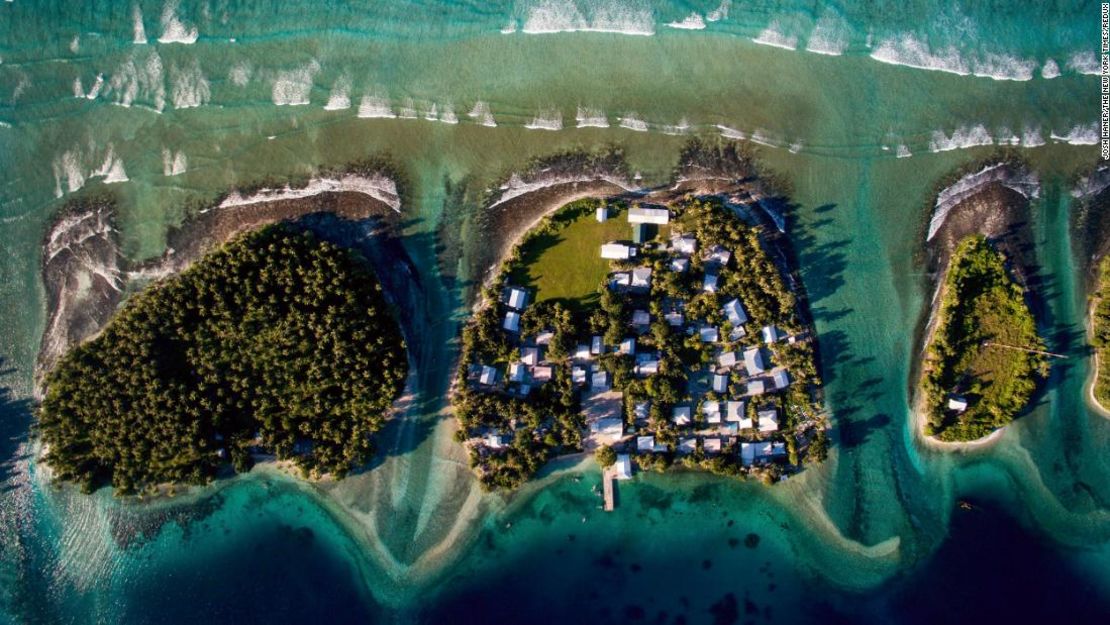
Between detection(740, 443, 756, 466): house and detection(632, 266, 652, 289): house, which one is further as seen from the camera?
detection(740, 443, 756, 466): house

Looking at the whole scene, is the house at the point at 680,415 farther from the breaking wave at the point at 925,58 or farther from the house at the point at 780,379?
the breaking wave at the point at 925,58

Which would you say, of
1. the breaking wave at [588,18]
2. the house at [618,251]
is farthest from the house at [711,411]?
the breaking wave at [588,18]

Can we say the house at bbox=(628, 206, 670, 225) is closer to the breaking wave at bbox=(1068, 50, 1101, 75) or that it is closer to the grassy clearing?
the grassy clearing

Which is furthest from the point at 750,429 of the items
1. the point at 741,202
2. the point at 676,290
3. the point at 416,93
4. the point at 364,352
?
the point at 416,93

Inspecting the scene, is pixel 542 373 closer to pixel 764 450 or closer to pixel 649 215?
pixel 649 215

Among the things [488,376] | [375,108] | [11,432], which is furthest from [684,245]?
[11,432]

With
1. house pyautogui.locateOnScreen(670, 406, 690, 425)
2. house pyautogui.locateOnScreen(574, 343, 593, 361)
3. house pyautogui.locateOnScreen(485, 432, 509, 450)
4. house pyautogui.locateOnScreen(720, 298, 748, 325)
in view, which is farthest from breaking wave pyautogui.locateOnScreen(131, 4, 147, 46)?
house pyautogui.locateOnScreen(670, 406, 690, 425)
